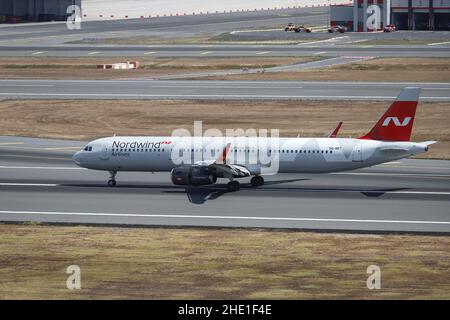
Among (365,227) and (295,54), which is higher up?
(295,54)

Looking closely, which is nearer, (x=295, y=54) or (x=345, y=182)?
(x=345, y=182)

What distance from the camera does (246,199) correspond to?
68250 millimetres

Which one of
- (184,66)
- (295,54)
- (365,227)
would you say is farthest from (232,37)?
(365,227)

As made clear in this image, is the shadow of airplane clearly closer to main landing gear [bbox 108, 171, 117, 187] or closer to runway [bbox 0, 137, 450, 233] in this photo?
runway [bbox 0, 137, 450, 233]

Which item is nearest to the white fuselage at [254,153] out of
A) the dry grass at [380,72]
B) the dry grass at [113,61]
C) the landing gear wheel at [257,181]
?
the landing gear wheel at [257,181]

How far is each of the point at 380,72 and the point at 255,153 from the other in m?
71.7

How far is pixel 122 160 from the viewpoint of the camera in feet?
242

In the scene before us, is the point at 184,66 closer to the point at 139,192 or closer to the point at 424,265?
the point at 139,192

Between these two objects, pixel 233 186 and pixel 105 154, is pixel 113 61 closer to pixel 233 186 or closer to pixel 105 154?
pixel 105 154

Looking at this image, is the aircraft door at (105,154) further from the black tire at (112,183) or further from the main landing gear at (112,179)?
the black tire at (112,183)

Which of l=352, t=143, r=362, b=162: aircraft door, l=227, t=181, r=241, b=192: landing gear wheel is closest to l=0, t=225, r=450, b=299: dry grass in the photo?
l=227, t=181, r=241, b=192: landing gear wheel

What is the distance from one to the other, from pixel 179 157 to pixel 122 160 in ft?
14.2
